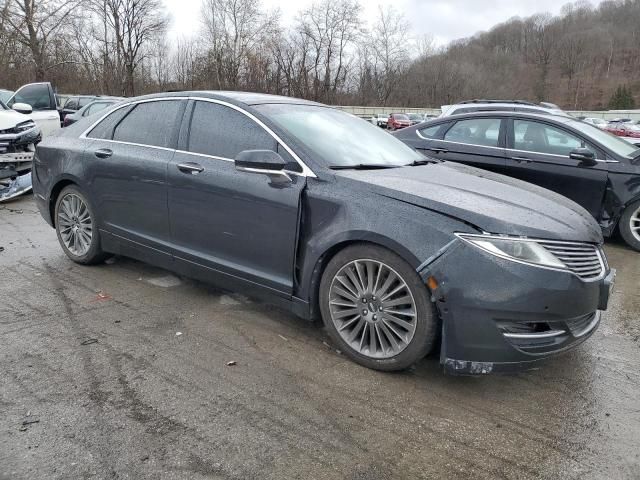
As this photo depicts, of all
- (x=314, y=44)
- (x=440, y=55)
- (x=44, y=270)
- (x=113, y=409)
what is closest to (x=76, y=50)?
(x=314, y=44)

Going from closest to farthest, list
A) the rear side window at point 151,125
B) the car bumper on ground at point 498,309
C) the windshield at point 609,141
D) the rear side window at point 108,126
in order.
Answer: the car bumper on ground at point 498,309 → the rear side window at point 151,125 → the rear side window at point 108,126 → the windshield at point 609,141

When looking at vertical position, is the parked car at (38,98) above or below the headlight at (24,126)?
above

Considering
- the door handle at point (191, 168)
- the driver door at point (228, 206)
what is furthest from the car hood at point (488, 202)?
the door handle at point (191, 168)

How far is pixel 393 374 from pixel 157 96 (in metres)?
3.07

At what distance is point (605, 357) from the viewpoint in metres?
3.46

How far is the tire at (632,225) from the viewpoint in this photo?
6164 millimetres

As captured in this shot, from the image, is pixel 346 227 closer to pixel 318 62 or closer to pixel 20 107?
pixel 20 107

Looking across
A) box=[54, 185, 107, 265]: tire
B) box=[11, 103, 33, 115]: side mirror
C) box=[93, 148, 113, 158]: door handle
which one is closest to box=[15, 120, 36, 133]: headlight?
box=[11, 103, 33, 115]: side mirror

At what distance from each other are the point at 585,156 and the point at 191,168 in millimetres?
4764

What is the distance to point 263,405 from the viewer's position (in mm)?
2738

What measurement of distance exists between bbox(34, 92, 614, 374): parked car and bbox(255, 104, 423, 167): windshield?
0.02 m

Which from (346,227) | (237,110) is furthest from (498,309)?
(237,110)

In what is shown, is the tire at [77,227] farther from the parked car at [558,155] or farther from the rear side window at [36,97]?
the rear side window at [36,97]

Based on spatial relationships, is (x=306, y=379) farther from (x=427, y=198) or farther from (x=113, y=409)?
(x=427, y=198)
